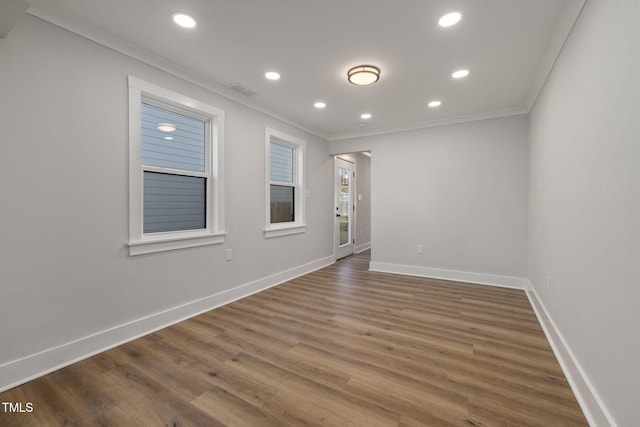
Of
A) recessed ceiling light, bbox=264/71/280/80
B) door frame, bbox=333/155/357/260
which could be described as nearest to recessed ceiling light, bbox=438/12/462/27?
recessed ceiling light, bbox=264/71/280/80

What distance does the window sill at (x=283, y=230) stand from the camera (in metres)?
4.04

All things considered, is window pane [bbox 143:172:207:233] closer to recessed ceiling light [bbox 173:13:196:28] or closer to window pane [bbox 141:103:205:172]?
window pane [bbox 141:103:205:172]

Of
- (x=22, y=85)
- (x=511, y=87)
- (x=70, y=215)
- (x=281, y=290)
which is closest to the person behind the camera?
(x=22, y=85)

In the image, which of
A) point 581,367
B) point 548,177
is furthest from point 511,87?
point 581,367

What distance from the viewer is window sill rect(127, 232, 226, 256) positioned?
8.16 feet

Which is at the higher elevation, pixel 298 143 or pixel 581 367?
pixel 298 143

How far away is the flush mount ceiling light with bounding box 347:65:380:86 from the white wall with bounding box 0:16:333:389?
171 cm

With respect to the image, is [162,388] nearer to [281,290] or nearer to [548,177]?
[281,290]

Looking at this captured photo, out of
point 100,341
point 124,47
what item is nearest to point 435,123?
point 124,47

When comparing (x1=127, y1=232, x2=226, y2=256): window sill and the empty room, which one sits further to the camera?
(x1=127, y1=232, x2=226, y2=256): window sill

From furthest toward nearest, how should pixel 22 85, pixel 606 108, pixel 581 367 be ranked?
pixel 22 85, pixel 581 367, pixel 606 108

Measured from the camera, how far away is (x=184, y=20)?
2.12m

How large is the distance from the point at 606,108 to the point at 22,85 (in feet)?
11.7

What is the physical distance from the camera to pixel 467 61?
2.67 m
